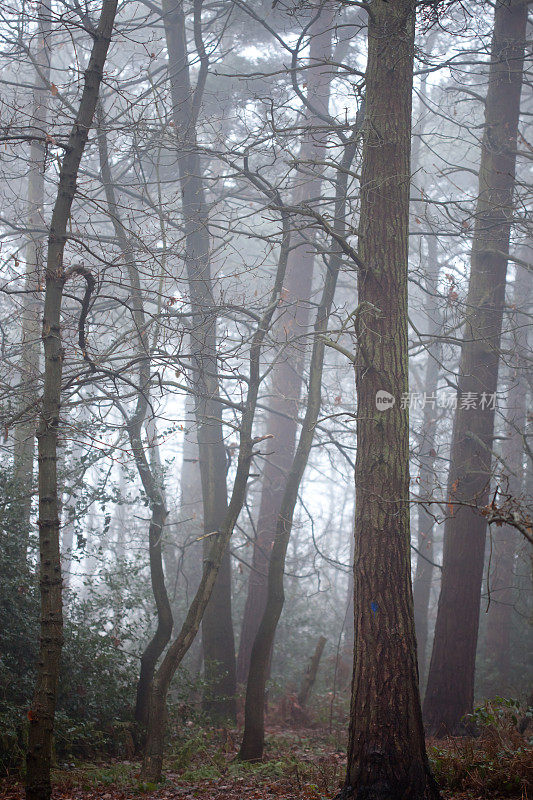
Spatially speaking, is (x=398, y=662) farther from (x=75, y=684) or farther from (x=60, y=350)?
(x=75, y=684)

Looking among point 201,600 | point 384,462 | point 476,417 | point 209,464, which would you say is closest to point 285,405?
point 209,464

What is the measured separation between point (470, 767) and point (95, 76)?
6496 mm

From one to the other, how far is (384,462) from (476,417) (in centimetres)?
443

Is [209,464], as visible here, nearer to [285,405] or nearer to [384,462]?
[285,405]

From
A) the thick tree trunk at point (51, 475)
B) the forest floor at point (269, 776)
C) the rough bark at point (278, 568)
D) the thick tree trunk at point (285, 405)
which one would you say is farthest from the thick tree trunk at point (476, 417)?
the thick tree trunk at point (51, 475)

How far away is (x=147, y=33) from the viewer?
16672 mm

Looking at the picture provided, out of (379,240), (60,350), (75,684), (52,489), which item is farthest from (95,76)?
(75,684)

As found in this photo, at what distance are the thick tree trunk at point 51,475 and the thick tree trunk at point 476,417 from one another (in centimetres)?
530

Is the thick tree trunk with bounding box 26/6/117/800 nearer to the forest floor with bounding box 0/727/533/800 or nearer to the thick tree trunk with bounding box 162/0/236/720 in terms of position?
the forest floor with bounding box 0/727/533/800

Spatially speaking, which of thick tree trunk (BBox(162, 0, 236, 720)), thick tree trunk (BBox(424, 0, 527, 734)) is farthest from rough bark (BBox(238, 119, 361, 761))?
thick tree trunk (BBox(424, 0, 527, 734))

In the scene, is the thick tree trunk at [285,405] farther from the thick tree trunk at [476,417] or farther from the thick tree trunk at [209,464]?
the thick tree trunk at [476,417]

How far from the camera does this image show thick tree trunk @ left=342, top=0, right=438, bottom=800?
16.8 ft

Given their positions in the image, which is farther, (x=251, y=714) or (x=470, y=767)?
(x=251, y=714)

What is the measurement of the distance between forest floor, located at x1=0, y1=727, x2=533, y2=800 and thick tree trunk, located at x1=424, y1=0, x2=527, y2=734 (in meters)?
2.01
